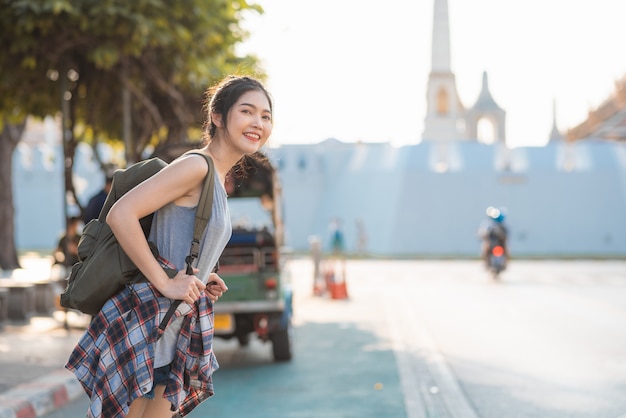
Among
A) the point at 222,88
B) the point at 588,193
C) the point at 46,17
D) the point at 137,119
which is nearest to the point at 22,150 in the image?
the point at 588,193

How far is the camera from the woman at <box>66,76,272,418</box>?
130 inches

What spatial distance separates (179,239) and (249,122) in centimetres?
50

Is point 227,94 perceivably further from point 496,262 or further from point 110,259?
point 496,262

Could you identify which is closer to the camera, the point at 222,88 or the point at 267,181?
the point at 222,88

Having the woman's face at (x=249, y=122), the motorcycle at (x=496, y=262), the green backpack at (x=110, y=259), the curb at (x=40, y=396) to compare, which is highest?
the woman's face at (x=249, y=122)

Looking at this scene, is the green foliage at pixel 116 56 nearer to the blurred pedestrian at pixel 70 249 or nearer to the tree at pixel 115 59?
the tree at pixel 115 59

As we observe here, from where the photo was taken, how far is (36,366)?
8.79 m

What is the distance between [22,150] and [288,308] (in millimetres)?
45365

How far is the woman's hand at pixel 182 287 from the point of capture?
3.32 m

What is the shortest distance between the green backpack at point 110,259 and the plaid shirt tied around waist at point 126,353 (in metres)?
0.06

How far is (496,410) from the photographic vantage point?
685 centimetres

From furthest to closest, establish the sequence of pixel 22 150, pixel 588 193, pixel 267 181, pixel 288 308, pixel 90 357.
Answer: pixel 22 150 < pixel 588 193 < pixel 267 181 < pixel 288 308 < pixel 90 357

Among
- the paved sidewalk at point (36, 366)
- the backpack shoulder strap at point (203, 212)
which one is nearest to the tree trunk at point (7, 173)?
the paved sidewalk at point (36, 366)

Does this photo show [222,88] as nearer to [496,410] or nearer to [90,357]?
[90,357]
